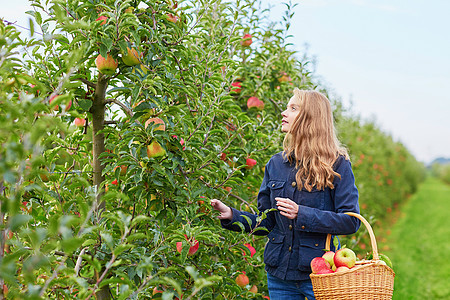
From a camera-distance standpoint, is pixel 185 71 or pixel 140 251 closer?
pixel 140 251

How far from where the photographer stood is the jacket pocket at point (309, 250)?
83.7 inches

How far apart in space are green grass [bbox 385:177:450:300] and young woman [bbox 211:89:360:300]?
2265mm

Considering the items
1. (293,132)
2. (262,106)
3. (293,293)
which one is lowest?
(293,293)

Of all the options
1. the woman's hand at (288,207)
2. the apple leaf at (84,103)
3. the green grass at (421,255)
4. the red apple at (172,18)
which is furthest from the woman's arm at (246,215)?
the green grass at (421,255)

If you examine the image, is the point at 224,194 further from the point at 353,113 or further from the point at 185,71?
the point at 353,113

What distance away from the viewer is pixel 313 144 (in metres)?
2.29

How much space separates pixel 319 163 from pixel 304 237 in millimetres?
375

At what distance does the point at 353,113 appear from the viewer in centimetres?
862

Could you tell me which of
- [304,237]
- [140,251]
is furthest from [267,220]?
[140,251]

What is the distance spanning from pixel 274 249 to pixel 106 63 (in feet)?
4.01

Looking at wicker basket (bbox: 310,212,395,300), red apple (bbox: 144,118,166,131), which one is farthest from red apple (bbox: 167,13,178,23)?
wicker basket (bbox: 310,212,395,300)

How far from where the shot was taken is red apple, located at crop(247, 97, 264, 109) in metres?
3.21

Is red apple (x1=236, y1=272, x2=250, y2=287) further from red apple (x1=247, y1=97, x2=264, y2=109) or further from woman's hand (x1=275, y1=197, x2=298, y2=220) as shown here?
red apple (x1=247, y1=97, x2=264, y2=109)

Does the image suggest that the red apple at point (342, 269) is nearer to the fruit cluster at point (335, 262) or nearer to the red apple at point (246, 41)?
the fruit cluster at point (335, 262)
